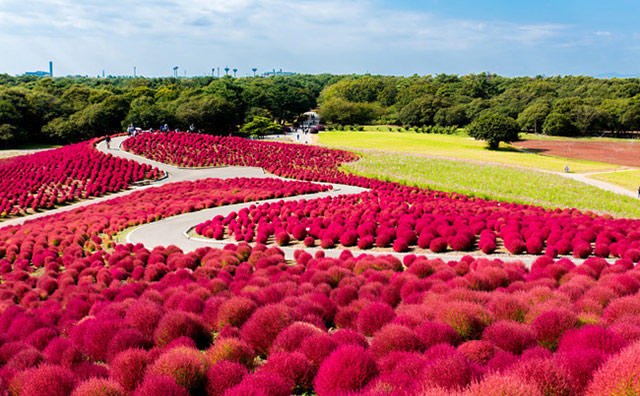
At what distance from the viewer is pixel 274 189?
35.4 m

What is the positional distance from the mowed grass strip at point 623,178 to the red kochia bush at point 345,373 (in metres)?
45.2

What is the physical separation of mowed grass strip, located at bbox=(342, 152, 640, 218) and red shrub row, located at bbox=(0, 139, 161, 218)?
21306mm

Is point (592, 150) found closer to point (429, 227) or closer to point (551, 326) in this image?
point (429, 227)

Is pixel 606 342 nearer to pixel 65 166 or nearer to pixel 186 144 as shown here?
pixel 65 166

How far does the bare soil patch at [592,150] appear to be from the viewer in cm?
7306

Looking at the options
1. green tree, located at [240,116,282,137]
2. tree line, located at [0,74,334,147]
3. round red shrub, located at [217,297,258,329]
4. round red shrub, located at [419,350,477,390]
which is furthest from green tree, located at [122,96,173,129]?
round red shrub, located at [419,350,477,390]

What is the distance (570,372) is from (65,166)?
160ft

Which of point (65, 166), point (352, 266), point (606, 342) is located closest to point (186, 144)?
point (65, 166)

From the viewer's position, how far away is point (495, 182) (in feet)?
136

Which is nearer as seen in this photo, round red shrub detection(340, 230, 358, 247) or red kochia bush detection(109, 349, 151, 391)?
red kochia bush detection(109, 349, 151, 391)

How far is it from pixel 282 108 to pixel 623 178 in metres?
99.2

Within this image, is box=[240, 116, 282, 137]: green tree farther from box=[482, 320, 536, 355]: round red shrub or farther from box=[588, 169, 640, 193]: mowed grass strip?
box=[482, 320, 536, 355]: round red shrub

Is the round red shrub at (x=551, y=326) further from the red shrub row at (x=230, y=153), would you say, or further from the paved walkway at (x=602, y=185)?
the red shrub row at (x=230, y=153)

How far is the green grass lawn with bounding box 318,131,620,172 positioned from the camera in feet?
198
